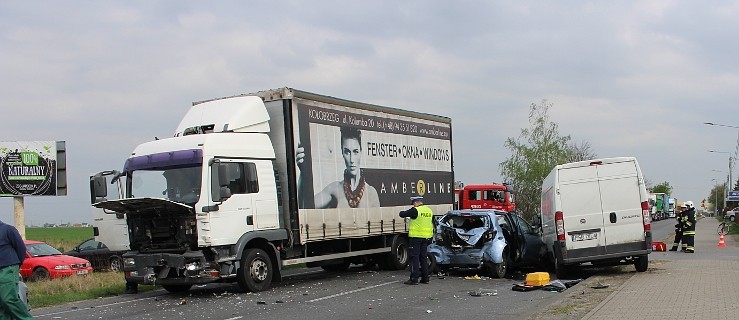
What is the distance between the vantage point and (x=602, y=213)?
14.6 meters

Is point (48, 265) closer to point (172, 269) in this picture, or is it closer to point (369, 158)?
point (172, 269)

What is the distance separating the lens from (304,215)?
1474 cm

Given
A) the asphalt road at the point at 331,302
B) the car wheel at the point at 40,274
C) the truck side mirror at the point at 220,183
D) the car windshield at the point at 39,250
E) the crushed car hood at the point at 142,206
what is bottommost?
the asphalt road at the point at 331,302

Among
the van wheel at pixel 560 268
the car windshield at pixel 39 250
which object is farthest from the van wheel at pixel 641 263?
the car windshield at pixel 39 250

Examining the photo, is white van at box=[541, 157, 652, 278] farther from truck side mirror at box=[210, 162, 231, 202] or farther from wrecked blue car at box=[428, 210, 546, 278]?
truck side mirror at box=[210, 162, 231, 202]

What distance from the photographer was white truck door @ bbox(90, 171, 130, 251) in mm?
13789

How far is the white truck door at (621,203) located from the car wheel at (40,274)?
13.4 meters

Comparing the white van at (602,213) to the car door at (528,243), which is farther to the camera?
the car door at (528,243)

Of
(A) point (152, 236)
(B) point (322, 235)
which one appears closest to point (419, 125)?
(B) point (322, 235)

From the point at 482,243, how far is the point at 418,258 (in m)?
1.69

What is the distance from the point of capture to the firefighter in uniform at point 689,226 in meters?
20.9

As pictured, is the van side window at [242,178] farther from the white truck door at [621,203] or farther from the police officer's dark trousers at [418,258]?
the white truck door at [621,203]

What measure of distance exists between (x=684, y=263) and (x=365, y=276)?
7384 millimetres

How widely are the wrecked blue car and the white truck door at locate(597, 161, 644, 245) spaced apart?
87.4 inches
